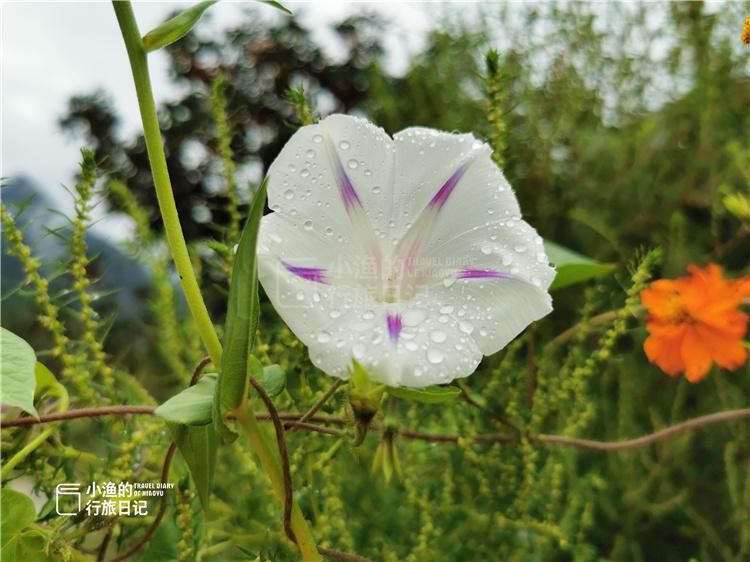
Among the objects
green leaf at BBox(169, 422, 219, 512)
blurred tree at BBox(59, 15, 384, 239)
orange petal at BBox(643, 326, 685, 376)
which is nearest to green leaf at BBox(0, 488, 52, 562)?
green leaf at BBox(169, 422, 219, 512)

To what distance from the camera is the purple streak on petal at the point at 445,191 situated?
31 cm

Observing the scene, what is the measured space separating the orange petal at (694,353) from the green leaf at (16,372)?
0.36 m

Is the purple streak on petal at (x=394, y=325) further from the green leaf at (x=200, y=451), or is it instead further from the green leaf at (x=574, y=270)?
the green leaf at (x=574, y=270)

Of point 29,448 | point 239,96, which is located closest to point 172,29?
point 29,448

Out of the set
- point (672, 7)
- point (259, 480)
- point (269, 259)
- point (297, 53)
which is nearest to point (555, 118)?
point (672, 7)

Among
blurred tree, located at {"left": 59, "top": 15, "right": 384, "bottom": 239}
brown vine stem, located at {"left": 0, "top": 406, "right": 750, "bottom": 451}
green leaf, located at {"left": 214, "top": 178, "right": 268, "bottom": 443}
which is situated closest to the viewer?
green leaf, located at {"left": 214, "top": 178, "right": 268, "bottom": 443}

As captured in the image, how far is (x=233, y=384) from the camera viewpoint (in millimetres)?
258

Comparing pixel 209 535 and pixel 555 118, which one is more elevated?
pixel 555 118

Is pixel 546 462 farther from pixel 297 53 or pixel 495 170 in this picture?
pixel 297 53

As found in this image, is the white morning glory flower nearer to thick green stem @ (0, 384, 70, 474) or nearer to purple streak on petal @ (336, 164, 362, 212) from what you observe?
purple streak on petal @ (336, 164, 362, 212)

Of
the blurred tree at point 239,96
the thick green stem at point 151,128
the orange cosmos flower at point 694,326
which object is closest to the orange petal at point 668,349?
the orange cosmos flower at point 694,326

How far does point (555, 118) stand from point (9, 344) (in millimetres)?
697

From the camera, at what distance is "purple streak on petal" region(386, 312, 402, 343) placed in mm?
254

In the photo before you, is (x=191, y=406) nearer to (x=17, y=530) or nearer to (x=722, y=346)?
(x=17, y=530)
